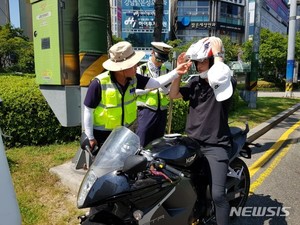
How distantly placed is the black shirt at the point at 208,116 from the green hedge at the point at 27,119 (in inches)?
136

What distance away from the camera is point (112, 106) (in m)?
3.04

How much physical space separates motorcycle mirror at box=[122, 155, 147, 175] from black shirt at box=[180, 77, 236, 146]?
1.01m

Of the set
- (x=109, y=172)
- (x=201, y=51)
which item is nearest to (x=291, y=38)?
(x=201, y=51)

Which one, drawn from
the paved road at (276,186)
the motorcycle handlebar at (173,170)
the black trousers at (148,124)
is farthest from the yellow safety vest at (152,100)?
the motorcycle handlebar at (173,170)

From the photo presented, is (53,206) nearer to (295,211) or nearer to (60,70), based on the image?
(60,70)

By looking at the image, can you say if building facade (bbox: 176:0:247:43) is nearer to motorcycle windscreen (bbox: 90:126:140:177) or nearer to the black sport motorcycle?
the black sport motorcycle

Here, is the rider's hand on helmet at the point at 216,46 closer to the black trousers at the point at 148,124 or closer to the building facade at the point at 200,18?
the black trousers at the point at 148,124

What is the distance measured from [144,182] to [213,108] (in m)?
1.01

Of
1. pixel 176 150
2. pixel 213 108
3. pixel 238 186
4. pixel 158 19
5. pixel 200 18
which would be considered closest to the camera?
pixel 176 150

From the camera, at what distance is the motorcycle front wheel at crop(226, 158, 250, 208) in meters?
3.26

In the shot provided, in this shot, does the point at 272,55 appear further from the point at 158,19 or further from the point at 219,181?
the point at 219,181

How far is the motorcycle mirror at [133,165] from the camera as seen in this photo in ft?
6.63

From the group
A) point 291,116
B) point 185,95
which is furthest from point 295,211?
point 291,116

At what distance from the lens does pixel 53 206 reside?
143 inches
